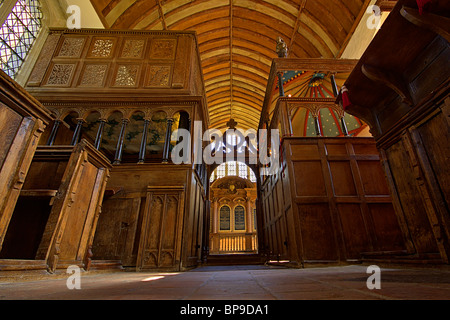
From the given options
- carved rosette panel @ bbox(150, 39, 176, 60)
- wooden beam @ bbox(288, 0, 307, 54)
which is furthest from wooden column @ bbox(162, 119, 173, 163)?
wooden beam @ bbox(288, 0, 307, 54)

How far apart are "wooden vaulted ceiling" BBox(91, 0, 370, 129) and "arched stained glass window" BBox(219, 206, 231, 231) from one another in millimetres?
8829

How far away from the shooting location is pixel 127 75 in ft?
22.4

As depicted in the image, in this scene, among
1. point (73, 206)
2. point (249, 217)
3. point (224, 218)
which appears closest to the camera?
point (73, 206)

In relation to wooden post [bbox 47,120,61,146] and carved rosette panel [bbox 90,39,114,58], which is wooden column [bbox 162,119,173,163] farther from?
carved rosette panel [bbox 90,39,114,58]

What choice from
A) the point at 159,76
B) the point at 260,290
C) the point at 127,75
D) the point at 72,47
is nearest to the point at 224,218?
the point at 159,76

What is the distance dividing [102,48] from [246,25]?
665 cm

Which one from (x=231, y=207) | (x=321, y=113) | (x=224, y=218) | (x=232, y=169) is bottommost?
(x=224, y=218)

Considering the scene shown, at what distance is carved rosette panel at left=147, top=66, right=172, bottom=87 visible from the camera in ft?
22.0

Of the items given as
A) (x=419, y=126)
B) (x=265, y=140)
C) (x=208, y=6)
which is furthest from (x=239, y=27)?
(x=419, y=126)

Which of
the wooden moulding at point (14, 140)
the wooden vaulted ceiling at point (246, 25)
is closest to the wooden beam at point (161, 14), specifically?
the wooden vaulted ceiling at point (246, 25)

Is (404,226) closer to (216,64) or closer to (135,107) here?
(135,107)

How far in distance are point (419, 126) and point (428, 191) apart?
2.26 ft

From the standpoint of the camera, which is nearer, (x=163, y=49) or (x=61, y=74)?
(x=61, y=74)

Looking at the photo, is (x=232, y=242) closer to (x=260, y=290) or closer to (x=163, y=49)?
(x=163, y=49)
